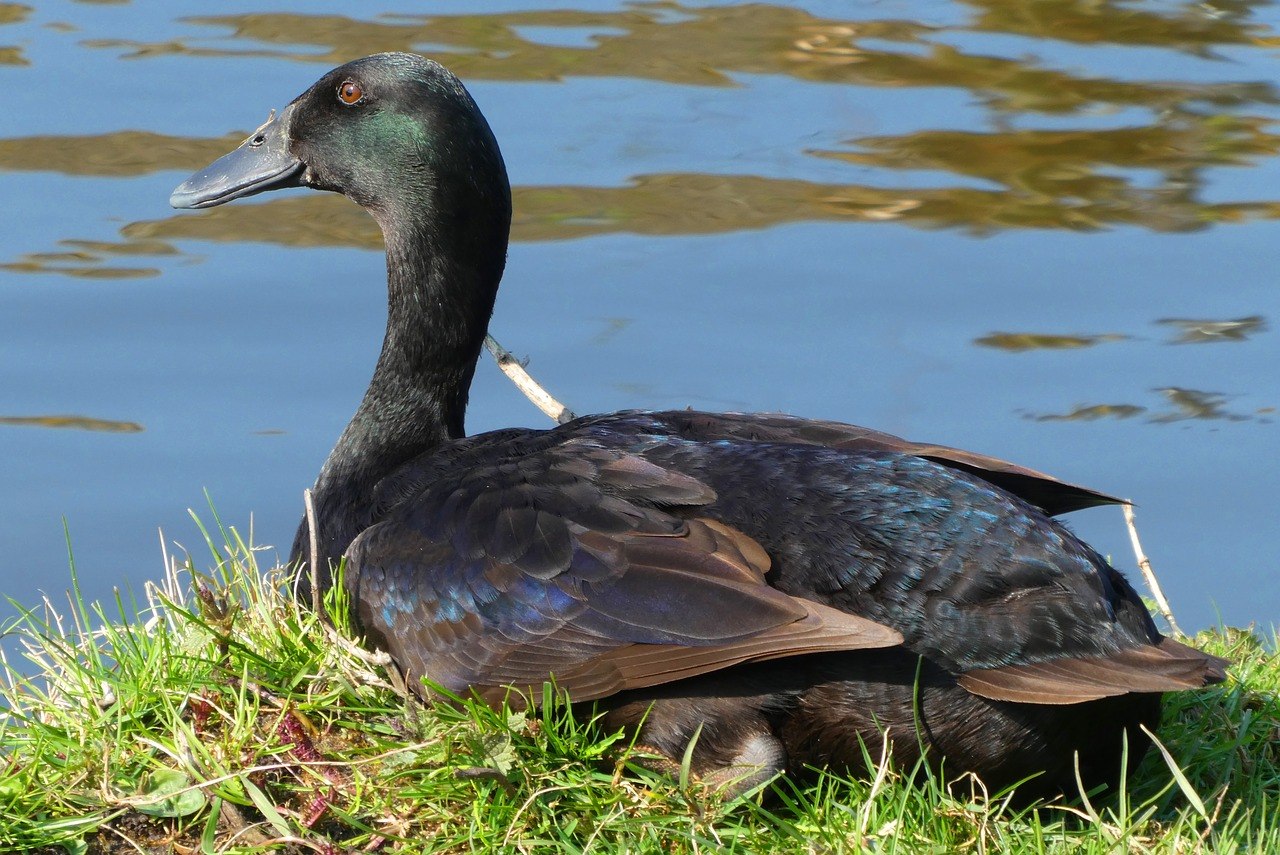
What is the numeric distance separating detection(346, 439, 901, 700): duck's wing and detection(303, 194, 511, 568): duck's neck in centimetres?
79

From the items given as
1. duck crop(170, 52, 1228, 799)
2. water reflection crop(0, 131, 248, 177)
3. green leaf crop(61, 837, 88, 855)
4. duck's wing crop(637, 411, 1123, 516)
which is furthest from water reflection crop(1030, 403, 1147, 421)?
green leaf crop(61, 837, 88, 855)

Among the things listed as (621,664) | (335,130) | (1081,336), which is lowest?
(1081,336)

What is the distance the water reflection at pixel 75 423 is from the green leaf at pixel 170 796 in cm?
351

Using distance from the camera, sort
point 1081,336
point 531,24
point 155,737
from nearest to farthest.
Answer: point 155,737
point 1081,336
point 531,24

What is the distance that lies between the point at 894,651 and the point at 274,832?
1418 millimetres

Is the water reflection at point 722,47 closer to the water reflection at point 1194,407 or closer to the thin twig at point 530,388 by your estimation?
the water reflection at point 1194,407

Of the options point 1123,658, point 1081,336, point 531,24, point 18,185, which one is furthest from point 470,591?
point 531,24

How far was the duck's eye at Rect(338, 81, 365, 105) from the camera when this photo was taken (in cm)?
534

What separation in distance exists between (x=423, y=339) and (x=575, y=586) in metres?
1.52

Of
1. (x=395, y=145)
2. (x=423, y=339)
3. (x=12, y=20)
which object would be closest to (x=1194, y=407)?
(x=423, y=339)

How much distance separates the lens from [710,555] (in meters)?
4.01

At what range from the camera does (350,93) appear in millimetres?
5359

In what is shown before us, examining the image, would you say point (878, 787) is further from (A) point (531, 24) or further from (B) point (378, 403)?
(A) point (531, 24)

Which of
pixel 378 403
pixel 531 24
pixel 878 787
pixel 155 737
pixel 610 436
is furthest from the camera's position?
pixel 531 24
